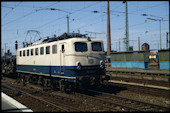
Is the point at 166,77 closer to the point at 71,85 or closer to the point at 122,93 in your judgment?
the point at 122,93

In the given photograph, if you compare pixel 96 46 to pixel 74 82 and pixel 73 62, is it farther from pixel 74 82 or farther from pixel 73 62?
pixel 74 82

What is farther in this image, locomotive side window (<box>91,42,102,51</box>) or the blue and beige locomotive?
locomotive side window (<box>91,42,102,51</box>)

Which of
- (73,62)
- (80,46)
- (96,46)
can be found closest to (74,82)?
(73,62)

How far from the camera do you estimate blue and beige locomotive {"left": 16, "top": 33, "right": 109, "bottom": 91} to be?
11531 millimetres

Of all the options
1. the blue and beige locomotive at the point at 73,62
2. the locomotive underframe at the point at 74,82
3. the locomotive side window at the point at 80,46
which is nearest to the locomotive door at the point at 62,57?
the blue and beige locomotive at the point at 73,62

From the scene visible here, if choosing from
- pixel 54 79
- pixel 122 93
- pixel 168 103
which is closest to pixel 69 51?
pixel 54 79

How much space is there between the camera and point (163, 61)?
67.4 feet

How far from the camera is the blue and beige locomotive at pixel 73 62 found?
11.5 metres

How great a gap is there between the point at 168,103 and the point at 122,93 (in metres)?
3.32

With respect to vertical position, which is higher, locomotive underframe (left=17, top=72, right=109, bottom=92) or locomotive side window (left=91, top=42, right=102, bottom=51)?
locomotive side window (left=91, top=42, right=102, bottom=51)

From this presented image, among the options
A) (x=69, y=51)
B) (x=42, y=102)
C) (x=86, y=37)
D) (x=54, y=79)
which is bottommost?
(x=42, y=102)

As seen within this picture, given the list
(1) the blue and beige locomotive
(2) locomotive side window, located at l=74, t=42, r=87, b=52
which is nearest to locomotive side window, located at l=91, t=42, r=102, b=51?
(1) the blue and beige locomotive

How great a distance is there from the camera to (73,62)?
451 inches

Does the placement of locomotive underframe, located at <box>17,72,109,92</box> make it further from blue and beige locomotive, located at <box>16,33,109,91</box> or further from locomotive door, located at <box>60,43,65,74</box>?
locomotive door, located at <box>60,43,65,74</box>
